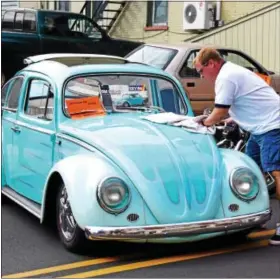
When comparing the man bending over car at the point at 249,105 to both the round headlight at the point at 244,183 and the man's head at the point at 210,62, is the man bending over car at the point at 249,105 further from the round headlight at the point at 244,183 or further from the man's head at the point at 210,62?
the round headlight at the point at 244,183

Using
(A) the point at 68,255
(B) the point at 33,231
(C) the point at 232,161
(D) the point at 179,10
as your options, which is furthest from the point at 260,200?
(D) the point at 179,10

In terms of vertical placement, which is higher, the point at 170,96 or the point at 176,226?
the point at 170,96

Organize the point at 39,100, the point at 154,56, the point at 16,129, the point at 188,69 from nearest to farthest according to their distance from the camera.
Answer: the point at 39,100
the point at 16,129
the point at 188,69
the point at 154,56

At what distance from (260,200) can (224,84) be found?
103 centimetres

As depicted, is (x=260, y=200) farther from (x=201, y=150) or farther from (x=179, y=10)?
(x=179, y=10)

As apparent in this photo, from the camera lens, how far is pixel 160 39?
61.1 feet

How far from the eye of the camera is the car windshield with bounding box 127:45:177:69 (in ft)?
36.4

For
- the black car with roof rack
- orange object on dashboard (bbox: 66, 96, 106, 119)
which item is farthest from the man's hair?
the black car with roof rack

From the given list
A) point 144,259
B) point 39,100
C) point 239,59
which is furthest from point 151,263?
point 239,59

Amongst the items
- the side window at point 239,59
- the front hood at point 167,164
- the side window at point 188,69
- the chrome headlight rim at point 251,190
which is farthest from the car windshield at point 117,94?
the side window at point 239,59

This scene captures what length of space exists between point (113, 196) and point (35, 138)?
1.60m

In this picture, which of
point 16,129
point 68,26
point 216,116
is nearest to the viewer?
point 216,116

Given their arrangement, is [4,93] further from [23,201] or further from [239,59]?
[239,59]

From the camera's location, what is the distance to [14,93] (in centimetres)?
727
